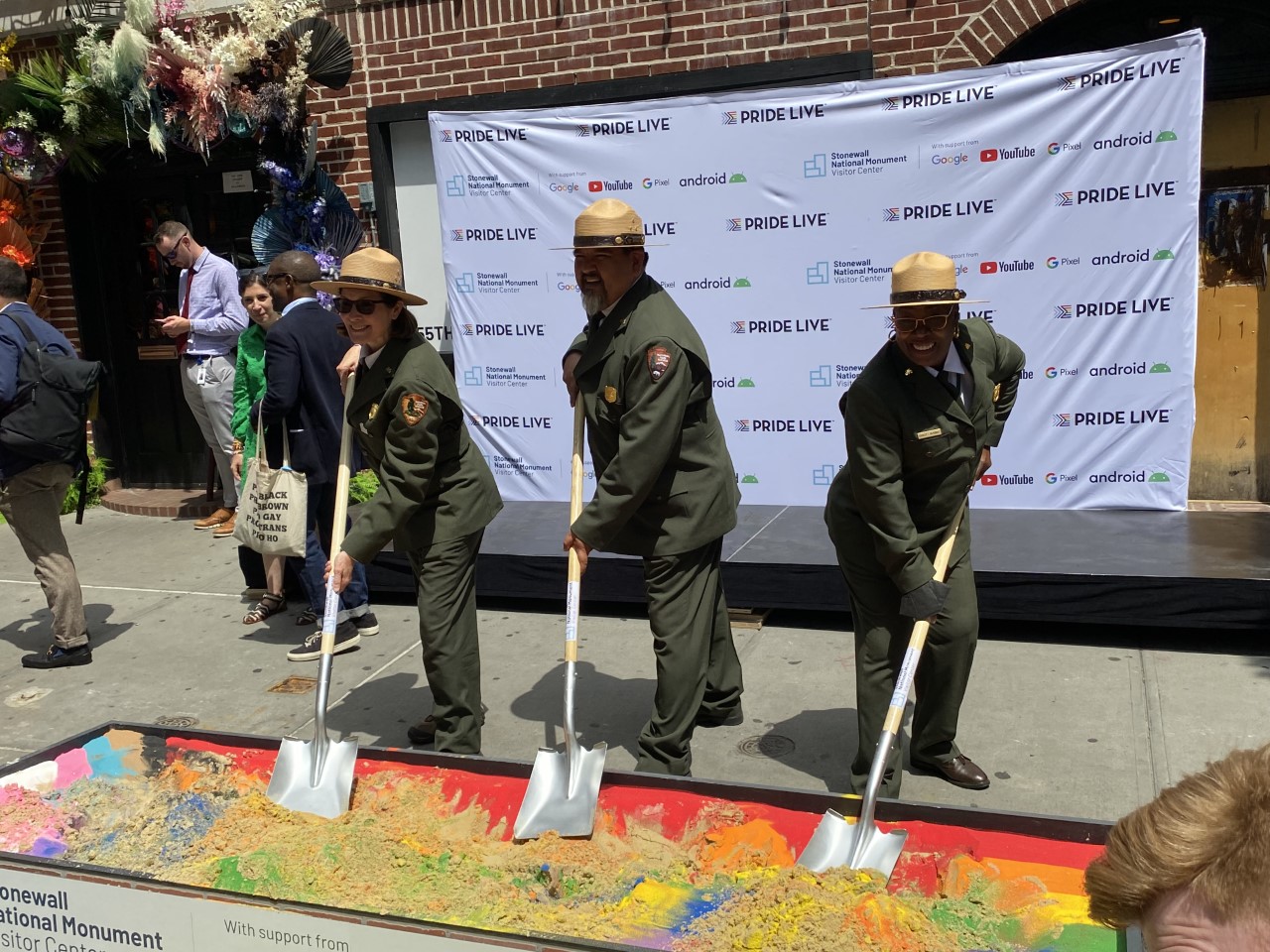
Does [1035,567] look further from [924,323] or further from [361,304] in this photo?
[361,304]

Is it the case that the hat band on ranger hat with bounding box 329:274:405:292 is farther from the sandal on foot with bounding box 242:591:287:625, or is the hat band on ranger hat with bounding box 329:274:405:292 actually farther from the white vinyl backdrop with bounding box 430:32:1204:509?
the white vinyl backdrop with bounding box 430:32:1204:509

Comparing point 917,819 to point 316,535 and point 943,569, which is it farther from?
point 316,535

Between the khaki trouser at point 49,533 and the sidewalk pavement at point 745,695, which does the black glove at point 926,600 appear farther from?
the khaki trouser at point 49,533

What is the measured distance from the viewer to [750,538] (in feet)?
20.6

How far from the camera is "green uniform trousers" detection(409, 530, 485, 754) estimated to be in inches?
168

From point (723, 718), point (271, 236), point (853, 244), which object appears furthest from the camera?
point (271, 236)

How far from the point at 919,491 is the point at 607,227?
136 cm

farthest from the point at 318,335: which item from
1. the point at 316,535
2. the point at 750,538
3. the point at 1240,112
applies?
the point at 1240,112

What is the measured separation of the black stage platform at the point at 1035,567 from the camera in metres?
5.11

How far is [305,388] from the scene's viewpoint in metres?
5.70

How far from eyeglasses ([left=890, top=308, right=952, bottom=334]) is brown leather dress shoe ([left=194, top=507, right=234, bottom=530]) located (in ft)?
21.5

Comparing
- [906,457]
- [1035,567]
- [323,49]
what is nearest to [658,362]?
[906,457]

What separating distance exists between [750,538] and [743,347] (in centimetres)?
140

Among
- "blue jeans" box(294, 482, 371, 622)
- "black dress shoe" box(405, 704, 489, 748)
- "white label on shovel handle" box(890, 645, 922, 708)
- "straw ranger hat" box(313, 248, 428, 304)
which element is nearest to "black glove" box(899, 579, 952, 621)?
"white label on shovel handle" box(890, 645, 922, 708)
